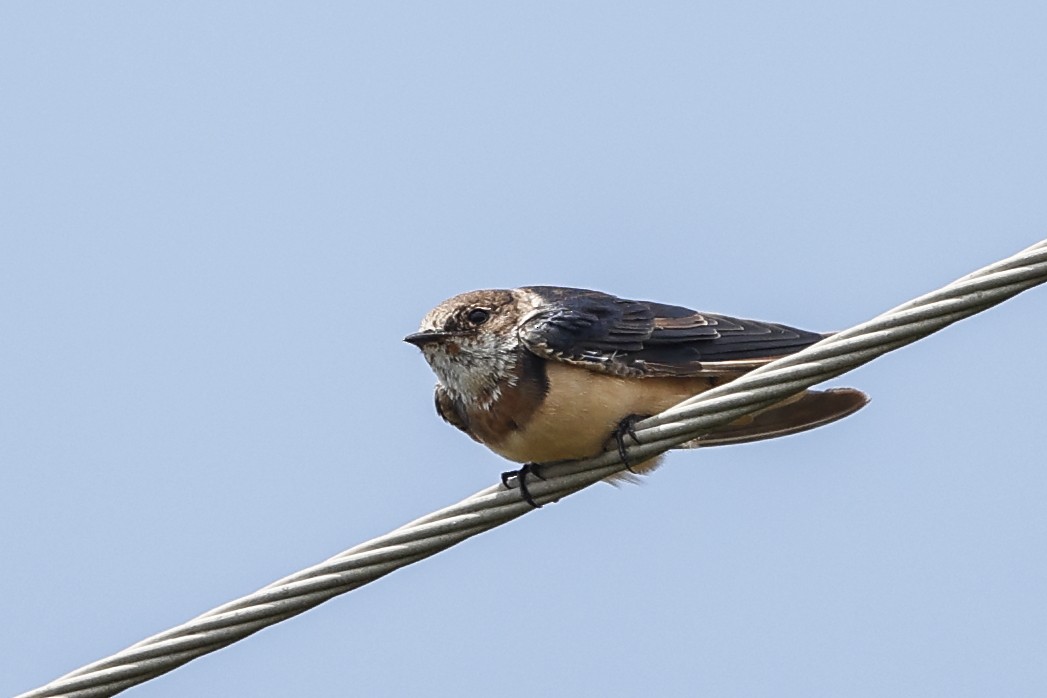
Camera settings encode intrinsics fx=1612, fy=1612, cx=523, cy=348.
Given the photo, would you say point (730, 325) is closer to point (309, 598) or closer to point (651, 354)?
point (651, 354)

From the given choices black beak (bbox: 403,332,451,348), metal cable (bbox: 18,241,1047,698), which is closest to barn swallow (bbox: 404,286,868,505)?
black beak (bbox: 403,332,451,348)

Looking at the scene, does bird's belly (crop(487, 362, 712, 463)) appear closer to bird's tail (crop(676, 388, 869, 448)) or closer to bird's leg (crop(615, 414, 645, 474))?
bird's leg (crop(615, 414, 645, 474))

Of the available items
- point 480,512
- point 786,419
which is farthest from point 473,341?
point 480,512

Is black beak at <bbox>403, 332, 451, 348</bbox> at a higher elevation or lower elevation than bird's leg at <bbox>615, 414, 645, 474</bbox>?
higher

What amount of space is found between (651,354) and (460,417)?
0.97 metres

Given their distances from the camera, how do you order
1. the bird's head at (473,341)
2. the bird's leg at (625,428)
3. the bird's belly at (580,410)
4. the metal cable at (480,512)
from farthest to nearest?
the bird's head at (473,341), the bird's belly at (580,410), the bird's leg at (625,428), the metal cable at (480,512)

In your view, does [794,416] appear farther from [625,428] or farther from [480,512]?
[480,512]

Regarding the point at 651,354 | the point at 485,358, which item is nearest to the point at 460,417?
the point at 485,358

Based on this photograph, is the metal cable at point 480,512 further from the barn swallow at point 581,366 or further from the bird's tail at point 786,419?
the bird's tail at point 786,419

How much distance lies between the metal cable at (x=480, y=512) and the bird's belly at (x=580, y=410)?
47.8 inches

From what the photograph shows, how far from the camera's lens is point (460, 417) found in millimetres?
7695

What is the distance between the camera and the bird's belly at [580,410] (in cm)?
700

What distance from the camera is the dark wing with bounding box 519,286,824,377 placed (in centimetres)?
740

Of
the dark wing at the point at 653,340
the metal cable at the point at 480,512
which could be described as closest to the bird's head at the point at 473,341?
the dark wing at the point at 653,340
